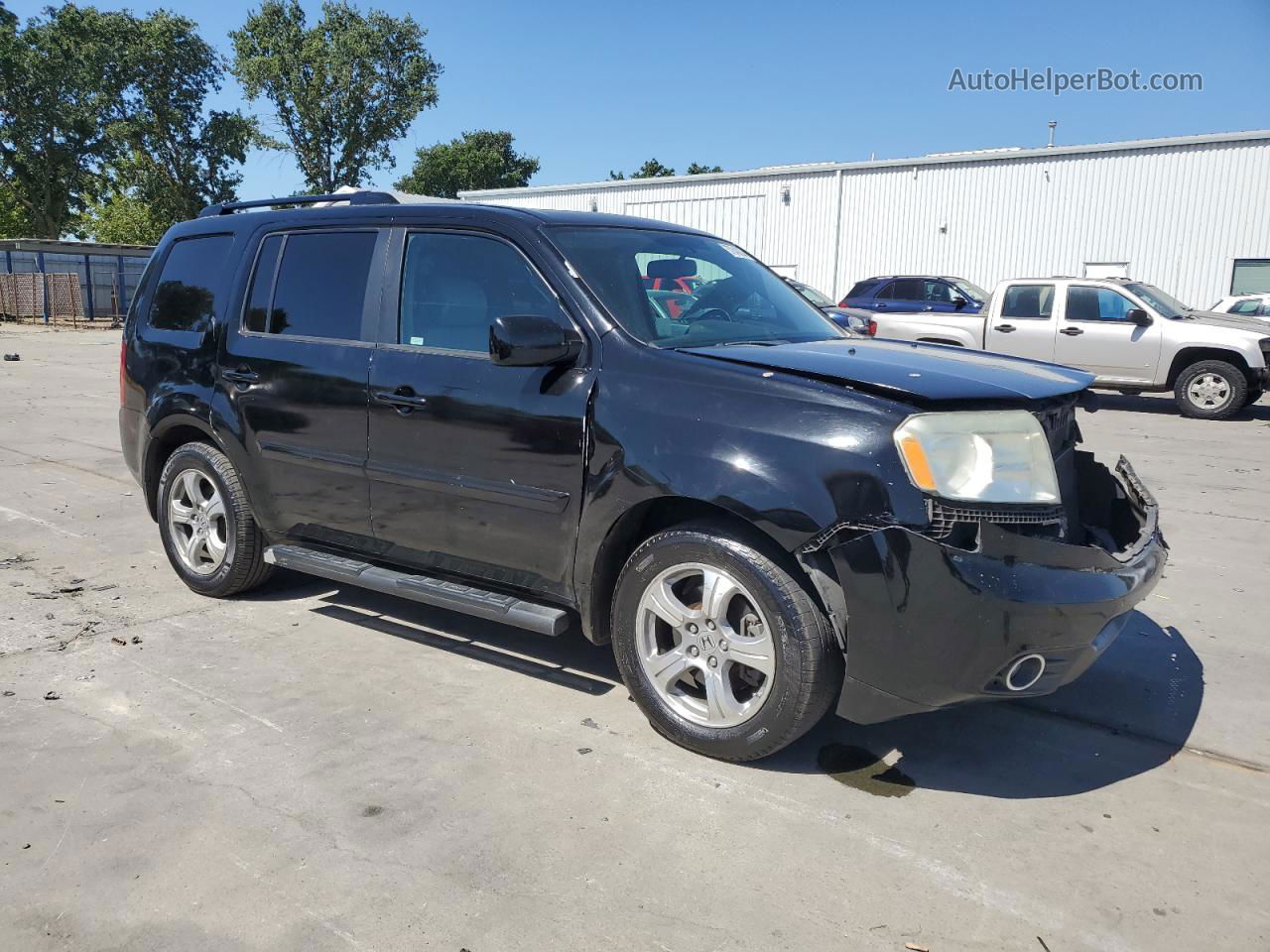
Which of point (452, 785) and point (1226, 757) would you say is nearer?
point (452, 785)

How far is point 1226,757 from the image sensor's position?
354 cm

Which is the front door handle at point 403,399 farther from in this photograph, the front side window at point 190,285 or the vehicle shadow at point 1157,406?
the vehicle shadow at point 1157,406

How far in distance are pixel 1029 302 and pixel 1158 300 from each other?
176 centimetres

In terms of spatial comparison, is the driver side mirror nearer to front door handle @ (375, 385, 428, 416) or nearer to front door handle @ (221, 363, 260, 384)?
front door handle @ (375, 385, 428, 416)

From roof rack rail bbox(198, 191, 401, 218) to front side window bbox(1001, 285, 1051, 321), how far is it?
39.8 feet

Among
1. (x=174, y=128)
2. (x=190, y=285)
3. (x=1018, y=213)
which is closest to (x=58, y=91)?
(x=174, y=128)

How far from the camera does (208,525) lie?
5.17 m

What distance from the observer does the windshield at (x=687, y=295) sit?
3.84m

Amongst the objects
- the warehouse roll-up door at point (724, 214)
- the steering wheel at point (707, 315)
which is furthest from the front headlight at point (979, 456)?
the warehouse roll-up door at point (724, 214)

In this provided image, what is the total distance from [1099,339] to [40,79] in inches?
2110

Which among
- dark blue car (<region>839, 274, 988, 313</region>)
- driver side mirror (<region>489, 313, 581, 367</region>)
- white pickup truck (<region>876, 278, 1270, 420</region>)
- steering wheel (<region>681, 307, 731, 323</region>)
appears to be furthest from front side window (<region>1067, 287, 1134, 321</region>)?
driver side mirror (<region>489, 313, 581, 367</region>)

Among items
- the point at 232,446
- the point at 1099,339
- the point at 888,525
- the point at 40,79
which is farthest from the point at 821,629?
the point at 40,79

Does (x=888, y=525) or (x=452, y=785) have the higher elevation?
(x=888, y=525)

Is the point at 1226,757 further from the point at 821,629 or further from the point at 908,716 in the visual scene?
the point at 821,629
